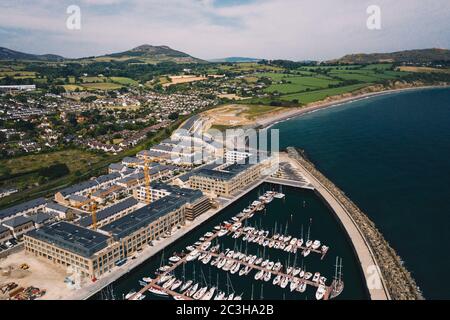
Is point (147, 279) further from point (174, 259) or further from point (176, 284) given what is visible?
point (174, 259)

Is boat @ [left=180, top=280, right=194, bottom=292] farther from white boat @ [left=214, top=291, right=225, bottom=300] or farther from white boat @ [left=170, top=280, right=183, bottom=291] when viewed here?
white boat @ [left=214, top=291, right=225, bottom=300]

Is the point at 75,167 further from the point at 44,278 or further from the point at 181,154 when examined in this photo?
the point at 44,278

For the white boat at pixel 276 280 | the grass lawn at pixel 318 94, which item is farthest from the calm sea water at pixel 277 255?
the grass lawn at pixel 318 94

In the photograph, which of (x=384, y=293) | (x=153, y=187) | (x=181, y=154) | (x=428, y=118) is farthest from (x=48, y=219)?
(x=428, y=118)

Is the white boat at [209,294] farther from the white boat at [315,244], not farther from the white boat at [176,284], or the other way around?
the white boat at [315,244]

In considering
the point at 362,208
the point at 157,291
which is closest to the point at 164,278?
the point at 157,291

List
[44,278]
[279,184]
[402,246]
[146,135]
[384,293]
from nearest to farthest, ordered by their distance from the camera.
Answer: [384,293], [44,278], [402,246], [279,184], [146,135]
